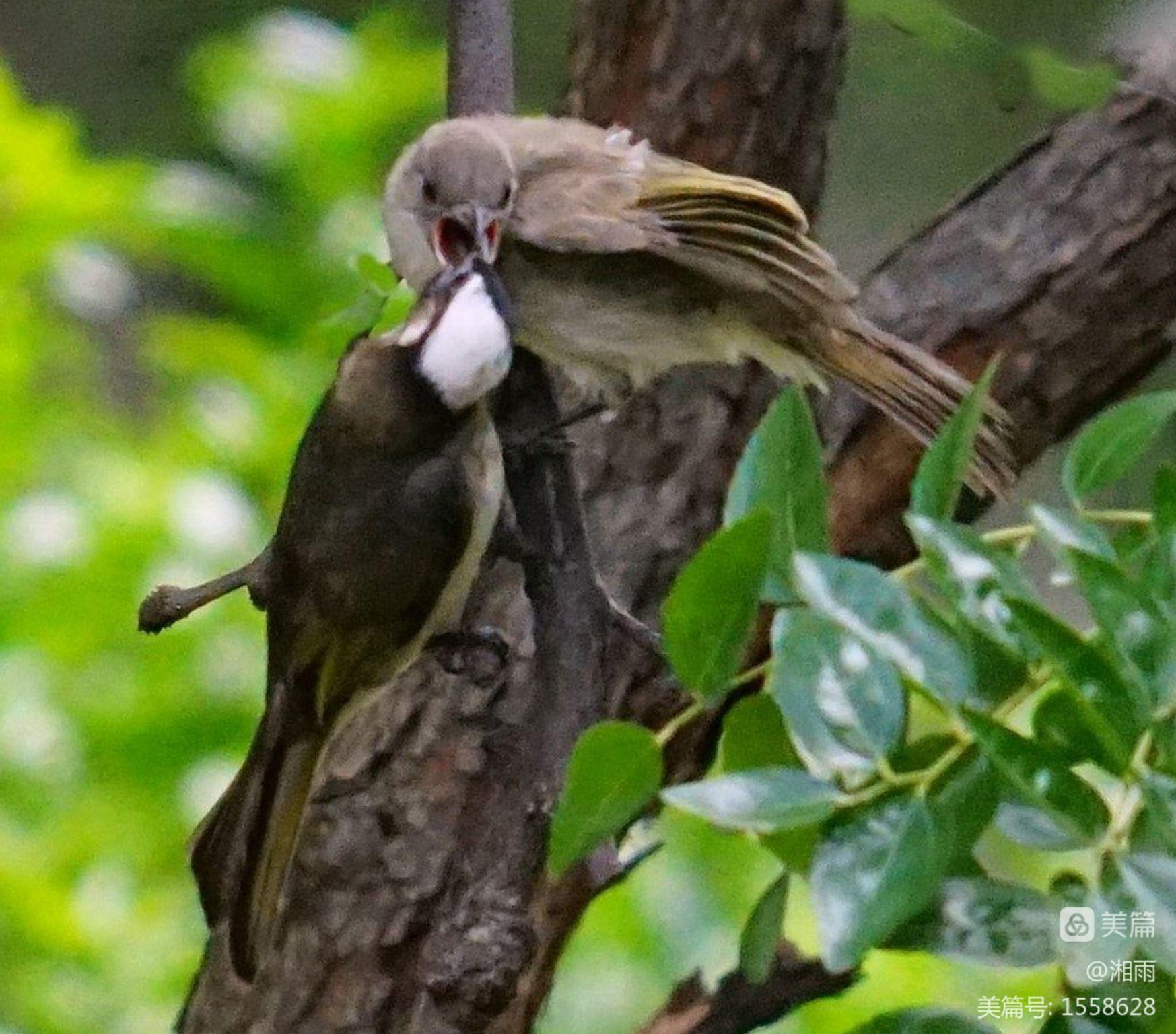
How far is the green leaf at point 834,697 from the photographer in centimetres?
65

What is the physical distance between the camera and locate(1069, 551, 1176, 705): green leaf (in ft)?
2.04

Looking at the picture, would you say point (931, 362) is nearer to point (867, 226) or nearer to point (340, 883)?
point (867, 226)

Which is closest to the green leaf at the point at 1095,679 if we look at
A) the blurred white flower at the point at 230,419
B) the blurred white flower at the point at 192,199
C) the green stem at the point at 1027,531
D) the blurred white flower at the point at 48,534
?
the green stem at the point at 1027,531

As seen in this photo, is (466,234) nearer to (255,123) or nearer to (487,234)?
(487,234)

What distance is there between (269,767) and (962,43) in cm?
66

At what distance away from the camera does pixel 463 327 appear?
108 centimetres

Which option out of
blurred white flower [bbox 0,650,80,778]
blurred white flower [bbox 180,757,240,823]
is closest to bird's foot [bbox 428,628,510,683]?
blurred white flower [bbox 180,757,240,823]

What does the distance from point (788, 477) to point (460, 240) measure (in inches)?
34.8

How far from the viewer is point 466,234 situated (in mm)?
1563

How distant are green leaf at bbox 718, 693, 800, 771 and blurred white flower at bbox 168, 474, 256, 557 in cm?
118

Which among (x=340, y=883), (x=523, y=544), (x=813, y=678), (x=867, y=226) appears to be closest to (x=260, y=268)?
(x=867, y=226)

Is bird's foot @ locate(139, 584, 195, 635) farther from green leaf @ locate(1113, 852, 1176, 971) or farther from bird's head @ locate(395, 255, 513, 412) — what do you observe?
green leaf @ locate(1113, 852, 1176, 971)

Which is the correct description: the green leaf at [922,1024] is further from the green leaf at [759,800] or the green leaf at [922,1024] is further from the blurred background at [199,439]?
the blurred background at [199,439]

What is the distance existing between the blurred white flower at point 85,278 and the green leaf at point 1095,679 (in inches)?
68.4
